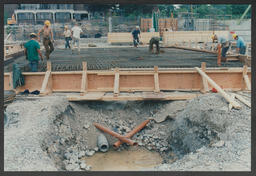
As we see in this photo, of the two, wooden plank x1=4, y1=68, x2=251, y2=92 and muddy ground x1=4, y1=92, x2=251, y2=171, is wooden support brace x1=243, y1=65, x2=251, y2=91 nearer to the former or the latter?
wooden plank x1=4, y1=68, x2=251, y2=92

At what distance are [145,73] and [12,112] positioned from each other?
3.66m

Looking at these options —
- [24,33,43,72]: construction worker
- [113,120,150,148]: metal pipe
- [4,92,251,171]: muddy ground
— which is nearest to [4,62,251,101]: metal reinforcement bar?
[24,33,43,72]: construction worker

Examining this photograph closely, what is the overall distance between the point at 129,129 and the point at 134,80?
4.98 ft

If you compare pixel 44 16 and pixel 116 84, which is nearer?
pixel 116 84

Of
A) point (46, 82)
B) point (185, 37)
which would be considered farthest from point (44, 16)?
point (46, 82)

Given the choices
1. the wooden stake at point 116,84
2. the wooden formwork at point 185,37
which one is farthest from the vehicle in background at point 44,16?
the wooden stake at point 116,84

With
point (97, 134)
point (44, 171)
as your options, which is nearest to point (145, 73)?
point (97, 134)

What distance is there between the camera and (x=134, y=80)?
7777mm

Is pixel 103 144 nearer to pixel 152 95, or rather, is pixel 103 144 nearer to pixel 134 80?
pixel 152 95

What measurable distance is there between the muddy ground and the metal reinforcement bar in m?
0.58

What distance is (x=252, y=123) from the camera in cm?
481

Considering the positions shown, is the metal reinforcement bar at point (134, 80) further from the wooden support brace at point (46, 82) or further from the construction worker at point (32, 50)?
the construction worker at point (32, 50)

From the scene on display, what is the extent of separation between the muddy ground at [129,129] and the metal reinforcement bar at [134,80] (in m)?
0.58

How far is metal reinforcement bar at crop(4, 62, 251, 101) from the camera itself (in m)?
7.60
